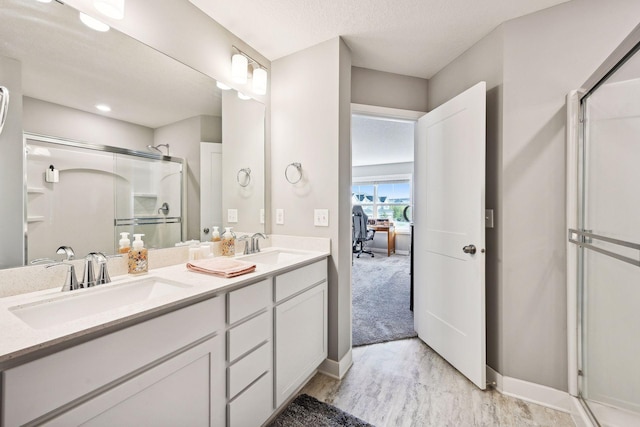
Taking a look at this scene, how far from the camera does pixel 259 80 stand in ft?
6.66

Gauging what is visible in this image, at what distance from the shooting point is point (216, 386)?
111cm

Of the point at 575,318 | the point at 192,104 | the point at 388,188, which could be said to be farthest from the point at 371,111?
the point at 388,188

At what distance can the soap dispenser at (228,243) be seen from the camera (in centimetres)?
179

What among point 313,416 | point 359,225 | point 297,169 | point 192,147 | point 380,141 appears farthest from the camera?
point 359,225

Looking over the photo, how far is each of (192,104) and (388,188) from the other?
6426 millimetres

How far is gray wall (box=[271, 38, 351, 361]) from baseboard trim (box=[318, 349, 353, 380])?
4 centimetres

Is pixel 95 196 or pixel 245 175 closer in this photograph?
pixel 95 196

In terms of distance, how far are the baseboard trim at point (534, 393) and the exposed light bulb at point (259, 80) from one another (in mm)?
2634

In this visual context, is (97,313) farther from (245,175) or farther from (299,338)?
(245,175)

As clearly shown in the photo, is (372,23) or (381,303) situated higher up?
(372,23)

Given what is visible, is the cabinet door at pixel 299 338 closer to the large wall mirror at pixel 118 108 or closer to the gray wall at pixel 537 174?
the large wall mirror at pixel 118 108

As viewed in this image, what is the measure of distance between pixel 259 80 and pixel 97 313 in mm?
1771

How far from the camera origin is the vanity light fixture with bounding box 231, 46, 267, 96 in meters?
1.85

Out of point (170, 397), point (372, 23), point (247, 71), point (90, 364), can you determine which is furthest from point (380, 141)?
point (90, 364)
